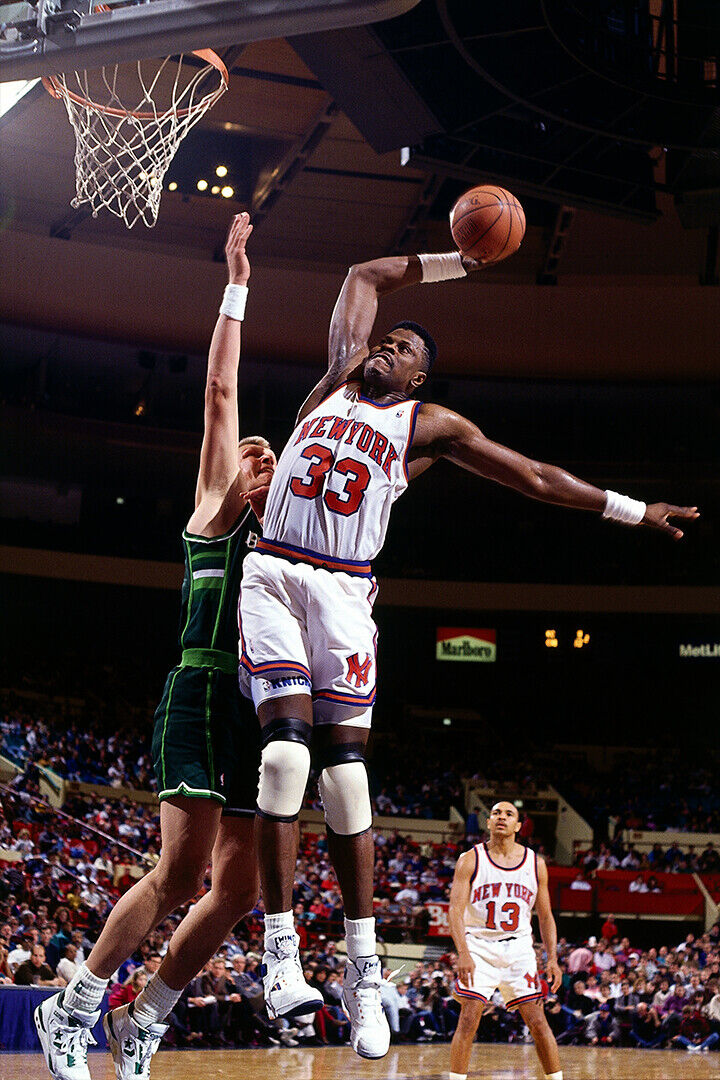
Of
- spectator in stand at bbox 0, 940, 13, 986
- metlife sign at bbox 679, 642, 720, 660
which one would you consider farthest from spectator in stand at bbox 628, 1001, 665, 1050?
metlife sign at bbox 679, 642, 720, 660

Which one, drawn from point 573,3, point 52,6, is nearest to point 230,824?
point 52,6

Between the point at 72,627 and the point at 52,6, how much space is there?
19688mm

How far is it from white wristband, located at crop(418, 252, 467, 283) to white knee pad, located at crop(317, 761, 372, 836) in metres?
2.20

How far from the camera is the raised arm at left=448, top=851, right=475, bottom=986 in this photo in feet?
26.8

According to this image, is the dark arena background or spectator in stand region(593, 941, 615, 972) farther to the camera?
spectator in stand region(593, 941, 615, 972)

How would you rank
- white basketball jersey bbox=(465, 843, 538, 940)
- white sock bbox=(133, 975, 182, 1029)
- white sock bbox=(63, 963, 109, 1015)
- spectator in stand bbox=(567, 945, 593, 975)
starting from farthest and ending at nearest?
spectator in stand bbox=(567, 945, 593, 975), white basketball jersey bbox=(465, 843, 538, 940), white sock bbox=(133, 975, 182, 1029), white sock bbox=(63, 963, 109, 1015)

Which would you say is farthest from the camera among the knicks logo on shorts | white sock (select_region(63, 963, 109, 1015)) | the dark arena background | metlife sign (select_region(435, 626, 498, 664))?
metlife sign (select_region(435, 626, 498, 664))

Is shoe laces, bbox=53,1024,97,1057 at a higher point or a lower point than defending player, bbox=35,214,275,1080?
lower

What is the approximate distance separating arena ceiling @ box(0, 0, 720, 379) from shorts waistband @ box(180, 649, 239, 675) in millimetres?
12963

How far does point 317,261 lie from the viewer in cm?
2077

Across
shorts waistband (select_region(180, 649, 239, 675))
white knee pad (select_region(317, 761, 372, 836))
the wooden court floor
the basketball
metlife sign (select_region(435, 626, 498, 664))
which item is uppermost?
the basketball

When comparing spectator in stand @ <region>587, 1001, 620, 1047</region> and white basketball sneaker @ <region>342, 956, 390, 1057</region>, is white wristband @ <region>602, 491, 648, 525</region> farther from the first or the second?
spectator in stand @ <region>587, 1001, 620, 1047</region>

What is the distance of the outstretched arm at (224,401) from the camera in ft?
16.9

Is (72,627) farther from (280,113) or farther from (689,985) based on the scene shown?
(689,985)
